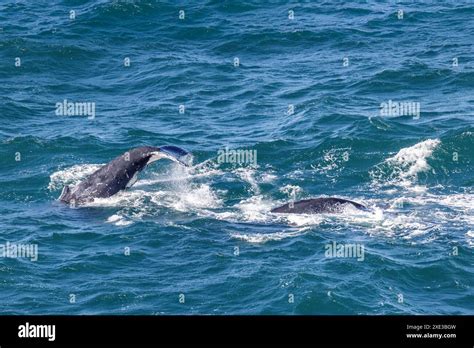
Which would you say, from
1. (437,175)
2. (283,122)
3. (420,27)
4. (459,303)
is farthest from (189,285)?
(420,27)

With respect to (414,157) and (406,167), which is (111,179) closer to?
(406,167)

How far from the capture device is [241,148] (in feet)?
164

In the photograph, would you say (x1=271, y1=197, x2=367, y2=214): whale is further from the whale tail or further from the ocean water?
the whale tail

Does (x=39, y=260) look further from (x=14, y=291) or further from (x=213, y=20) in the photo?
(x=213, y=20)

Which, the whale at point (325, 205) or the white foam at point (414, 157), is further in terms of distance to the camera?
the white foam at point (414, 157)

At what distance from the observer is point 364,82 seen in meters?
58.9

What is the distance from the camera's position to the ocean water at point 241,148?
117 feet

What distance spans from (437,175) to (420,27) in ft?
79.0

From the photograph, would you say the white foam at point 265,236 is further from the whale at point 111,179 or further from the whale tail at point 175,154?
the whale at point 111,179

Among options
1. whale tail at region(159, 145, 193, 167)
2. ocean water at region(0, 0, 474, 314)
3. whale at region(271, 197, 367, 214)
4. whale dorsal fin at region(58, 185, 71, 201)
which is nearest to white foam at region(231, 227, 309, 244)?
ocean water at region(0, 0, 474, 314)

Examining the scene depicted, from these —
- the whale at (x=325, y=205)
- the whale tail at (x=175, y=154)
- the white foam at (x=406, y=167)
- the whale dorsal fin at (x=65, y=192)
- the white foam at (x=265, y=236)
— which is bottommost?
the white foam at (x=265, y=236)

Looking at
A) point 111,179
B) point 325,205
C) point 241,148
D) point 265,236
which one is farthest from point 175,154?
point 241,148

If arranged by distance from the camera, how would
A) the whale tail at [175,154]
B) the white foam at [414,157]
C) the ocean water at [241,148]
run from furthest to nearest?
1. the white foam at [414,157]
2. the whale tail at [175,154]
3. the ocean water at [241,148]

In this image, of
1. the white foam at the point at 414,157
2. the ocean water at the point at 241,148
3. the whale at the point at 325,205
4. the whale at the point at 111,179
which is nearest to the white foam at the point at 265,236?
the ocean water at the point at 241,148
